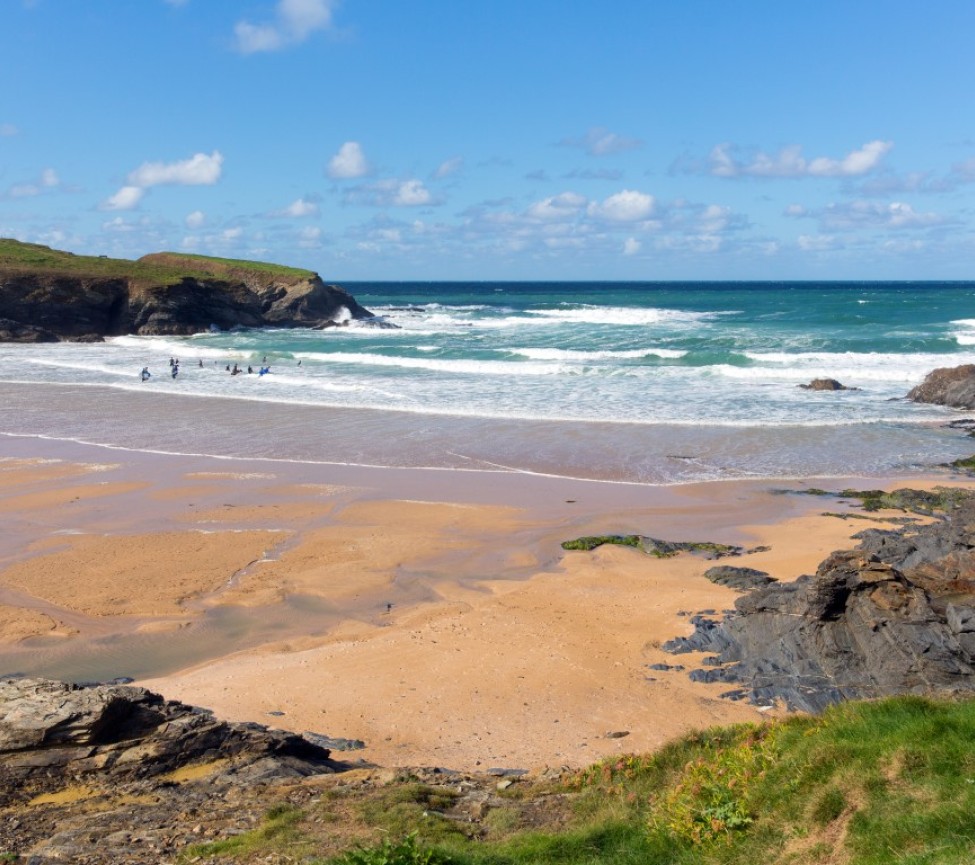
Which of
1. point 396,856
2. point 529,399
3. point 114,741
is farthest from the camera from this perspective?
point 529,399

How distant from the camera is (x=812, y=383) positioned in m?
34.4

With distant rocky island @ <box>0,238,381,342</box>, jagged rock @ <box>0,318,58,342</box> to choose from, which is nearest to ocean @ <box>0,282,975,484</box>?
jagged rock @ <box>0,318,58,342</box>

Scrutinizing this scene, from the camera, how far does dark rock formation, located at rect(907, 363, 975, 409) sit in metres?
29.3

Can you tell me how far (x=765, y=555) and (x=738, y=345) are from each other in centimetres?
3622

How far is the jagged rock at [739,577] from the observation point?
44.6 ft

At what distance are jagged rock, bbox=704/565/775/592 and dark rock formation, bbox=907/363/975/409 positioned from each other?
60.5 ft

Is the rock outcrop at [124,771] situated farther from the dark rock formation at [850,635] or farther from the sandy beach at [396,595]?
the dark rock formation at [850,635]

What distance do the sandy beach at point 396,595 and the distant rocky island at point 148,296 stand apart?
127 ft

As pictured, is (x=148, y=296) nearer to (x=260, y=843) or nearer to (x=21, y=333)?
(x=21, y=333)

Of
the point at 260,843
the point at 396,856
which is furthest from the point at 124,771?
the point at 396,856

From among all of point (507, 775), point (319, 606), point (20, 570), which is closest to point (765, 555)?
point (319, 606)

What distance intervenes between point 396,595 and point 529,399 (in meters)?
19.3

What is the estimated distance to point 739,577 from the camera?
13.9m

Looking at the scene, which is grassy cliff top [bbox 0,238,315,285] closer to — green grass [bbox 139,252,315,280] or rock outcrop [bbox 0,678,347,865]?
green grass [bbox 139,252,315,280]
